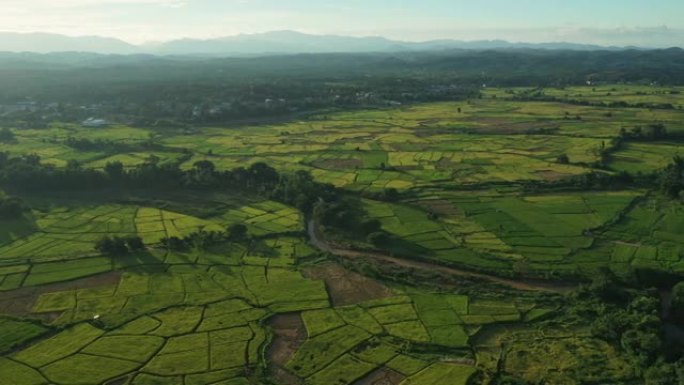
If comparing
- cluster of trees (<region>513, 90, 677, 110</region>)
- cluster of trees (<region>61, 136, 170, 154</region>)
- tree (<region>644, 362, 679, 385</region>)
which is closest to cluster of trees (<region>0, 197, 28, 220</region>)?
cluster of trees (<region>61, 136, 170, 154</region>)

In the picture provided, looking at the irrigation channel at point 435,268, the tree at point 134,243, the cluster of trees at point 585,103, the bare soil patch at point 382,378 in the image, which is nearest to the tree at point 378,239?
the irrigation channel at point 435,268

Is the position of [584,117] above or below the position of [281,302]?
above

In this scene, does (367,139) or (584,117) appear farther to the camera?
(584,117)

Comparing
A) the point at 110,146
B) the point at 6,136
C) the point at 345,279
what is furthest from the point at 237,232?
the point at 6,136

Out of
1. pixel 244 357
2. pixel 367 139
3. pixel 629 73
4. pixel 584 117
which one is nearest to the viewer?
pixel 244 357

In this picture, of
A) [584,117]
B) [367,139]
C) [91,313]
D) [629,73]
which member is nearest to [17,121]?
[367,139]

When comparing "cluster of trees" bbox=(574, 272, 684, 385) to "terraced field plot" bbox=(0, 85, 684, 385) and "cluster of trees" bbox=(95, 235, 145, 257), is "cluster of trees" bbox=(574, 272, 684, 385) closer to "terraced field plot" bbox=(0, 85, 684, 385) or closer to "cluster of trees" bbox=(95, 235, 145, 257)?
"terraced field plot" bbox=(0, 85, 684, 385)

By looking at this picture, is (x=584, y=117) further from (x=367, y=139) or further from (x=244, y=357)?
(x=244, y=357)
